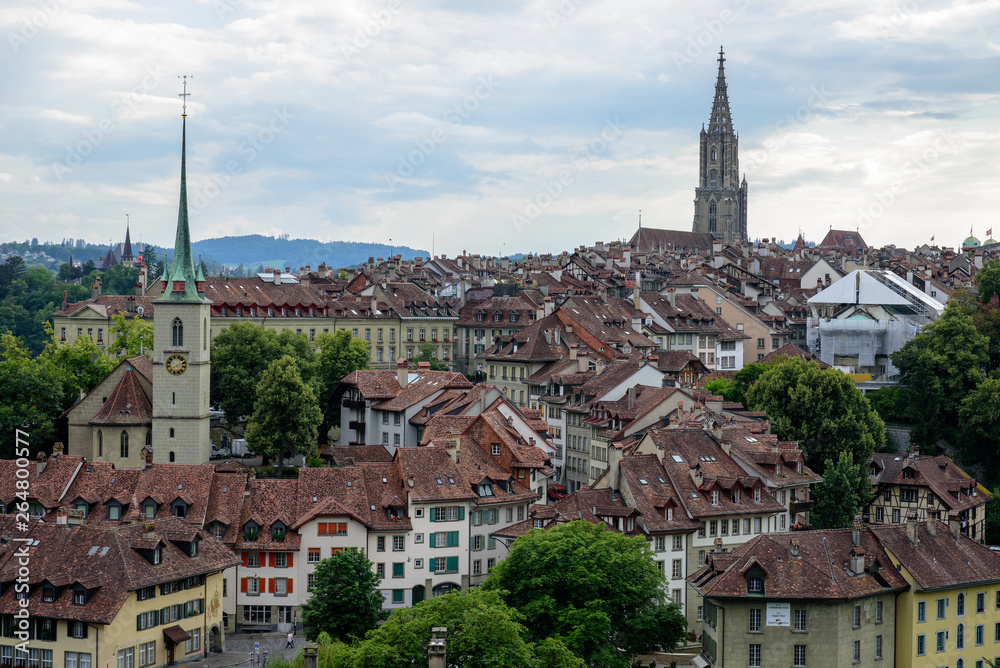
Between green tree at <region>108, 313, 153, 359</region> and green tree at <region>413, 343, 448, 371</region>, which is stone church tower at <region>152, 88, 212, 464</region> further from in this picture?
green tree at <region>413, 343, 448, 371</region>

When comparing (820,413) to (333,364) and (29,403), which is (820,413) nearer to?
(333,364)

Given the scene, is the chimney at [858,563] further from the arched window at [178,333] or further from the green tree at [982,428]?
the arched window at [178,333]

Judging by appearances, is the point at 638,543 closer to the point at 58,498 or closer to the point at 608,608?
the point at 608,608

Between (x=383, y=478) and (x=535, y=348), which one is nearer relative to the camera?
(x=383, y=478)

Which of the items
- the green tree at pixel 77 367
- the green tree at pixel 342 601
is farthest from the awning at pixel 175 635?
the green tree at pixel 77 367

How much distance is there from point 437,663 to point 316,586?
A: 1783 cm

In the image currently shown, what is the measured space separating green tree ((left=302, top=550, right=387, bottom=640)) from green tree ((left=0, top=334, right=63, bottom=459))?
2833cm

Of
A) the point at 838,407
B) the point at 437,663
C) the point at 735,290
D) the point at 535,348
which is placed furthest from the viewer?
the point at 735,290

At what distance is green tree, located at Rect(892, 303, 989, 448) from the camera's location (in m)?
94.6

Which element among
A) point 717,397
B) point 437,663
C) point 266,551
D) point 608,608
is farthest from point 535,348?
point 437,663

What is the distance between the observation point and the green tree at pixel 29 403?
3150 inches

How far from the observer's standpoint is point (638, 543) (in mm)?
57781

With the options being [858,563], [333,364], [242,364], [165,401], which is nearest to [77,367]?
[242,364]

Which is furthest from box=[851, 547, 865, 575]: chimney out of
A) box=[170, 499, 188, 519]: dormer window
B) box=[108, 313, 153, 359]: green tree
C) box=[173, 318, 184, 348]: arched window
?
box=[108, 313, 153, 359]: green tree
